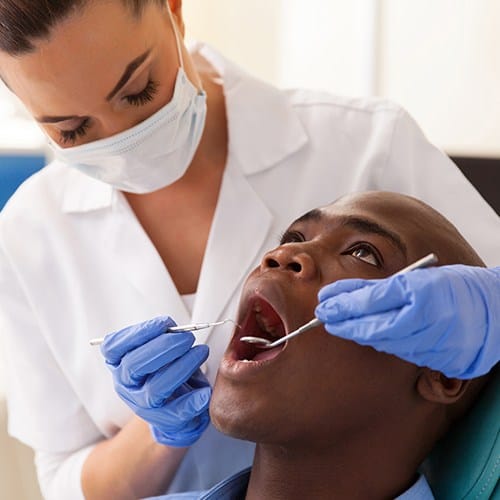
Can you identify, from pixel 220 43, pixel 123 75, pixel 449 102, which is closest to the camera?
pixel 123 75

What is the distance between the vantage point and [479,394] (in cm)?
142

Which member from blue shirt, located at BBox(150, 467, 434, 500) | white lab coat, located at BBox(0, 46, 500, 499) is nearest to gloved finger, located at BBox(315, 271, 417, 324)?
blue shirt, located at BBox(150, 467, 434, 500)

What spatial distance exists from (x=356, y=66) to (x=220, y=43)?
0.57 m

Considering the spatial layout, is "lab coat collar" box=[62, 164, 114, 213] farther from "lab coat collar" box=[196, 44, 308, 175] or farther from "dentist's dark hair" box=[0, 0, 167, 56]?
"dentist's dark hair" box=[0, 0, 167, 56]

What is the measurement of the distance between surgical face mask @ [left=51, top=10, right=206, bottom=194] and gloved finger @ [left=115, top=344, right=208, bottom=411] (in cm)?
35

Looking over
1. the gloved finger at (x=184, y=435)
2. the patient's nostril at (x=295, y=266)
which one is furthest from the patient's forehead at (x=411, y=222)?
the gloved finger at (x=184, y=435)

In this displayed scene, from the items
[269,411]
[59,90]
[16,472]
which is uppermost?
[59,90]

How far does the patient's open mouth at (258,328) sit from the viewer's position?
1360mm

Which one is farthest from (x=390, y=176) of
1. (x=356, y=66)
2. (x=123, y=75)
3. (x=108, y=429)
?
(x=356, y=66)

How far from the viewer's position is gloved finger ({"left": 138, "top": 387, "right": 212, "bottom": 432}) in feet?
4.67

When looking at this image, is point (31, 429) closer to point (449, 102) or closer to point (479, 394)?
point (479, 394)

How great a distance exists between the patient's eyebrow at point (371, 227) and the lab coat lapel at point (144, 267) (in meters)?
0.39

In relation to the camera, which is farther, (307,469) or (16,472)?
(16,472)

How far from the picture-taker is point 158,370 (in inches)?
54.4
